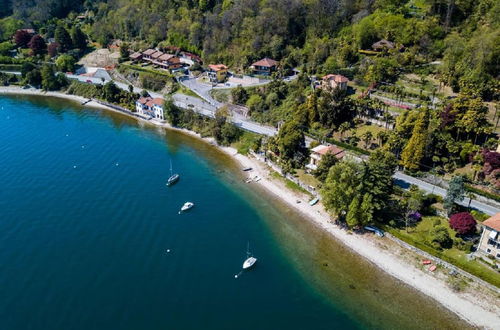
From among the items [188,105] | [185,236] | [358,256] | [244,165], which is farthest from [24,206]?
[358,256]

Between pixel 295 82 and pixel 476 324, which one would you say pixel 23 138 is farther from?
pixel 476 324

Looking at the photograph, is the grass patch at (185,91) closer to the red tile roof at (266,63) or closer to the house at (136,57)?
the red tile roof at (266,63)

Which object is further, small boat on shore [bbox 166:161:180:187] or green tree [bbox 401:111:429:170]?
small boat on shore [bbox 166:161:180:187]

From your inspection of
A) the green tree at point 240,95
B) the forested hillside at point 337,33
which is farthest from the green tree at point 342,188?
the green tree at point 240,95

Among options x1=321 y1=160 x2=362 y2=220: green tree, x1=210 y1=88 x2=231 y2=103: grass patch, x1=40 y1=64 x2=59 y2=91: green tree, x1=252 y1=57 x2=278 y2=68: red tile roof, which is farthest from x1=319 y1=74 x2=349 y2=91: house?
x1=40 y1=64 x2=59 y2=91: green tree

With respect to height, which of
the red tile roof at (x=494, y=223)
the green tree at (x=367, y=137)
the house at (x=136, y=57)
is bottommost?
the red tile roof at (x=494, y=223)

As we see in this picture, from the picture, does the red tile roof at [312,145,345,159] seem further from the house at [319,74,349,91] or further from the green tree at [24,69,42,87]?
the green tree at [24,69,42,87]

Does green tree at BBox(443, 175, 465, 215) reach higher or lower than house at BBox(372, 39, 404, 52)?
lower
